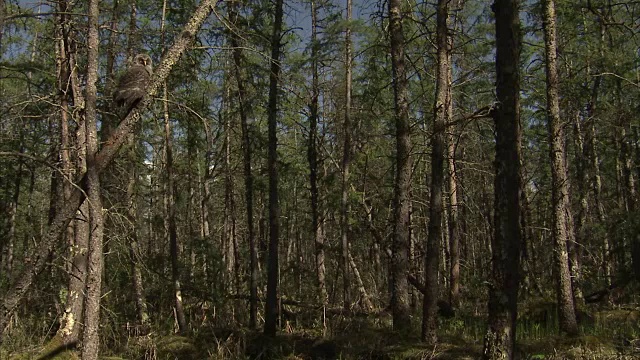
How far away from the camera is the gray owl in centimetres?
566

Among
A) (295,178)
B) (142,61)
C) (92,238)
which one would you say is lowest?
(92,238)

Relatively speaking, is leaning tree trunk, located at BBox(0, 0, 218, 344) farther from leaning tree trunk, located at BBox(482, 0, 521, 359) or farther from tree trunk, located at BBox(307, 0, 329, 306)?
tree trunk, located at BBox(307, 0, 329, 306)

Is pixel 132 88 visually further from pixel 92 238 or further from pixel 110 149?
pixel 92 238

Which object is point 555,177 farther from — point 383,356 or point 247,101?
point 247,101

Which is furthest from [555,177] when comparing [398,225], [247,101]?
[247,101]

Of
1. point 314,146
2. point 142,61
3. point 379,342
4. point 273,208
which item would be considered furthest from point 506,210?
point 314,146

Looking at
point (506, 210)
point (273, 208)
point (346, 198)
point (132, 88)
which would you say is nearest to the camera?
point (506, 210)

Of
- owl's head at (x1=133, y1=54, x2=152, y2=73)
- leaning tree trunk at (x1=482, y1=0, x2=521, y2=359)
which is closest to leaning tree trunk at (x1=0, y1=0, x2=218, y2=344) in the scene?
owl's head at (x1=133, y1=54, x2=152, y2=73)

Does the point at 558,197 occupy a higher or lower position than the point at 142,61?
lower

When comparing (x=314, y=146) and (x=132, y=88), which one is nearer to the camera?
(x=132, y=88)

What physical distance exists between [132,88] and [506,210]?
14.2ft

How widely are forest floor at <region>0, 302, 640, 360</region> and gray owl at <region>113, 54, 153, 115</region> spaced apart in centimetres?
534

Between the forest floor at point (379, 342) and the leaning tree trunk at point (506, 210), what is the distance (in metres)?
2.21

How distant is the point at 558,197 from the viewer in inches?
379
